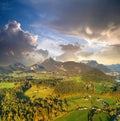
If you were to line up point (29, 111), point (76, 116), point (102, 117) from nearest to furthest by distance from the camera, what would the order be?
1. point (102, 117)
2. point (29, 111)
3. point (76, 116)

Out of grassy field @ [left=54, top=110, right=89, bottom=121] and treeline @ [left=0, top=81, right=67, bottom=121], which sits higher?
treeline @ [left=0, top=81, right=67, bottom=121]

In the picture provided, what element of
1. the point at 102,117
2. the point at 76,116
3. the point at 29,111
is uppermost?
the point at 29,111

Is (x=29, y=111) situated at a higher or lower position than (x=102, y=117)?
higher

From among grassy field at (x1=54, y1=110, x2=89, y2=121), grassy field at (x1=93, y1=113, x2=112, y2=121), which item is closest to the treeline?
grassy field at (x1=54, y1=110, x2=89, y2=121)

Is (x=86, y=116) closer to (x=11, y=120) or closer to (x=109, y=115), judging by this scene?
(x=109, y=115)

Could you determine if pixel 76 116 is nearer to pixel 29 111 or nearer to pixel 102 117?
pixel 102 117

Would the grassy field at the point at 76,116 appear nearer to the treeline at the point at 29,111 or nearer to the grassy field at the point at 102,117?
the grassy field at the point at 102,117

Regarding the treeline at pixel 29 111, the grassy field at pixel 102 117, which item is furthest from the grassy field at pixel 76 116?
the treeline at pixel 29 111

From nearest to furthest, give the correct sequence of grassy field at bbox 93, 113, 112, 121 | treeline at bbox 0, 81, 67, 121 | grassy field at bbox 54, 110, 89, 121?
treeline at bbox 0, 81, 67, 121
grassy field at bbox 93, 113, 112, 121
grassy field at bbox 54, 110, 89, 121

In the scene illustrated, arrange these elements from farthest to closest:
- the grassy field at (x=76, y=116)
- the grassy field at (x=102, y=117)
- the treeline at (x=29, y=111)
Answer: the grassy field at (x=76, y=116) → the grassy field at (x=102, y=117) → the treeline at (x=29, y=111)

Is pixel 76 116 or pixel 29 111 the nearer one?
pixel 29 111

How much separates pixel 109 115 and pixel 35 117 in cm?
5221

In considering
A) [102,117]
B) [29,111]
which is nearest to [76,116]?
[102,117]

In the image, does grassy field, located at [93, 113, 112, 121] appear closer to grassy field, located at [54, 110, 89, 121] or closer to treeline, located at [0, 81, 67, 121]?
grassy field, located at [54, 110, 89, 121]
